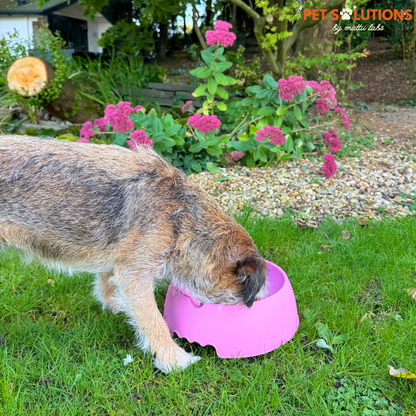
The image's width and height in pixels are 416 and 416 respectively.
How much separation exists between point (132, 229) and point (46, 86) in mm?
5532

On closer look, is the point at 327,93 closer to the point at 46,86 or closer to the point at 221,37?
the point at 221,37

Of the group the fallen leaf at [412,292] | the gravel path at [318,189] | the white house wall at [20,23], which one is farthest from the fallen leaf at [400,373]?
the white house wall at [20,23]

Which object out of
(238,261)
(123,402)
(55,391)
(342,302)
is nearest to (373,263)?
(342,302)

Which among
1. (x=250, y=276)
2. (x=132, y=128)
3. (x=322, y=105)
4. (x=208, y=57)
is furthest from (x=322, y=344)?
(x=208, y=57)

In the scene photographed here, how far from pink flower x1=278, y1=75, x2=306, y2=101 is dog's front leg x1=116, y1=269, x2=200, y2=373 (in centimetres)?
336

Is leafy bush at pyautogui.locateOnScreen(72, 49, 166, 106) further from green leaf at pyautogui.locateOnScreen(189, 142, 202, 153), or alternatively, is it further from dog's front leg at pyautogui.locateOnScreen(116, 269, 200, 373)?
dog's front leg at pyautogui.locateOnScreen(116, 269, 200, 373)

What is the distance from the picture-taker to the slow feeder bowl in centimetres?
247

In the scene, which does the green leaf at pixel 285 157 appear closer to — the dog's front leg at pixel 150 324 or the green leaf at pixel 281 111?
the green leaf at pixel 281 111

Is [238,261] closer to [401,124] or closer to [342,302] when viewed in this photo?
[342,302]

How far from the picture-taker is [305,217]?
438cm

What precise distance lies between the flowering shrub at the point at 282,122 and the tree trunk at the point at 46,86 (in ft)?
10.9

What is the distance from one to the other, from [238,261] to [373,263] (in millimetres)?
1632

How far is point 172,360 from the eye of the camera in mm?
2486

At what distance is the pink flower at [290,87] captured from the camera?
488cm
